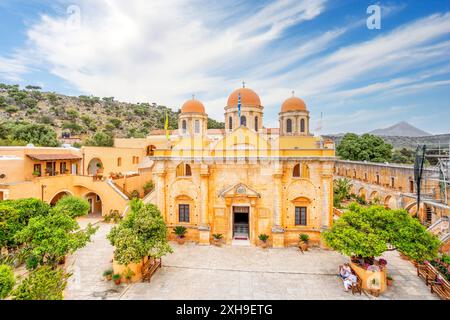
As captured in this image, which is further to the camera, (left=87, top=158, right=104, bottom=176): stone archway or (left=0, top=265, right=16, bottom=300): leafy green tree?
(left=87, top=158, right=104, bottom=176): stone archway

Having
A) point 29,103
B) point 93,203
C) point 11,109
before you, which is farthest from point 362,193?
point 29,103

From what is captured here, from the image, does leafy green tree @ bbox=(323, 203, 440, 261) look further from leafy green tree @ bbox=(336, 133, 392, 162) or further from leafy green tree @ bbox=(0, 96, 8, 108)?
leafy green tree @ bbox=(0, 96, 8, 108)

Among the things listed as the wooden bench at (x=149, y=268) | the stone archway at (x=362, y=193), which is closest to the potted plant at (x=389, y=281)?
the wooden bench at (x=149, y=268)

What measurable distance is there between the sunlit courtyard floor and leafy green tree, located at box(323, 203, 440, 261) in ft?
6.91

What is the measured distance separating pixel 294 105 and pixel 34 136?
116 ft

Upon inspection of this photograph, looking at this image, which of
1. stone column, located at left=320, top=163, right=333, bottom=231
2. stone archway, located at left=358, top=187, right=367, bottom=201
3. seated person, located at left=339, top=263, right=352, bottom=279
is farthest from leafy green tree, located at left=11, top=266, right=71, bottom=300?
stone archway, located at left=358, top=187, right=367, bottom=201

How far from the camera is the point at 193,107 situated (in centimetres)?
2398

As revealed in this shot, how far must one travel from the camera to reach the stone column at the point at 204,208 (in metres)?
16.9

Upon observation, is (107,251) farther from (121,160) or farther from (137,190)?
(121,160)

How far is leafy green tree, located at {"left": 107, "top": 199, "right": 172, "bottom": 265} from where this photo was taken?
11413 mm

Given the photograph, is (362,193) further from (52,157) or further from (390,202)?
(52,157)

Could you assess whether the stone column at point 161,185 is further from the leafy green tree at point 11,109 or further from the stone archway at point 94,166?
the leafy green tree at point 11,109

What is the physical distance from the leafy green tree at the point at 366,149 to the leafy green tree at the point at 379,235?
112 ft

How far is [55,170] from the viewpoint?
22.8 m
